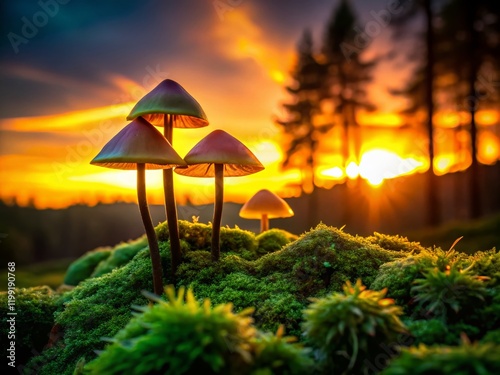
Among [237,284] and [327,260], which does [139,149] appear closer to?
[237,284]

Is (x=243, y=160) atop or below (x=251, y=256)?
atop

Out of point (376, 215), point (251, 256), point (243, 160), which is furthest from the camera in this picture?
point (376, 215)

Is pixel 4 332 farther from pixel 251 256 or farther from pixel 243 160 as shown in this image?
pixel 243 160

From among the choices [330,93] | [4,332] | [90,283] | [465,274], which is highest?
[330,93]

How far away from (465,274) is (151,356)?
1.80 meters

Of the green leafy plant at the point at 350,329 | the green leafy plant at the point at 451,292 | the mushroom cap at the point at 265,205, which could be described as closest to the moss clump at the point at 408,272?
the green leafy plant at the point at 451,292

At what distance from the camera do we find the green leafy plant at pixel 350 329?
6.49ft

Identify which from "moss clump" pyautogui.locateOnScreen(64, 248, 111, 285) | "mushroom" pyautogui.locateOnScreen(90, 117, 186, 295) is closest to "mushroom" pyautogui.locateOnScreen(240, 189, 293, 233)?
"mushroom" pyautogui.locateOnScreen(90, 117, 186, 295)

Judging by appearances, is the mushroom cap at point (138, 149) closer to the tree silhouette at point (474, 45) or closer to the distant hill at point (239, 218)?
the distant hill at point (239, 218)

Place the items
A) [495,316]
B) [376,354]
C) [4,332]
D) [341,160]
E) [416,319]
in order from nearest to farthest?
[376,354], [495,316], [416,319], [4,332], [341,160]

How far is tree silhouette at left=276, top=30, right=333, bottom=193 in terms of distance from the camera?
704 inches

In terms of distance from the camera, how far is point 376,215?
19062 mm

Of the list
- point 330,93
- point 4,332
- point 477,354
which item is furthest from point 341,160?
point 477,354

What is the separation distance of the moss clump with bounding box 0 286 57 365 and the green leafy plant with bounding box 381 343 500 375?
147 inches
